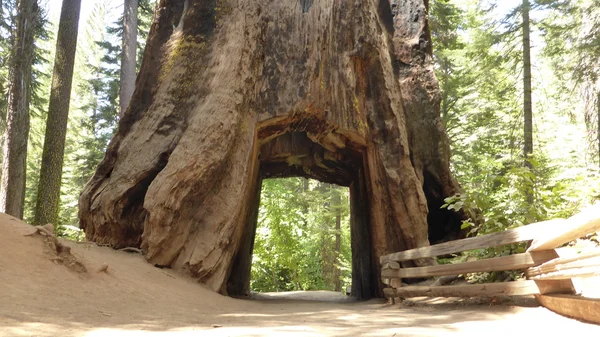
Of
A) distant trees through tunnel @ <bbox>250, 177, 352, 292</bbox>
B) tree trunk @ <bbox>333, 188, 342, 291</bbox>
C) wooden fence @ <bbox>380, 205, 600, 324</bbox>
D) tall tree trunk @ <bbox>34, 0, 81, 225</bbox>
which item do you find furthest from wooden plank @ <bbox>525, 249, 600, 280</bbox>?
tree trunk @ <bbox>333, 188, 342, 291</bbox>

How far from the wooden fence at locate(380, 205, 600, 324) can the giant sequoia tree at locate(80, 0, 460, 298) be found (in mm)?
4374

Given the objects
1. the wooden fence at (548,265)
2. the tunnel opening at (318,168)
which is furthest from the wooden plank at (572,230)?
the tunnel opening at (318,168)

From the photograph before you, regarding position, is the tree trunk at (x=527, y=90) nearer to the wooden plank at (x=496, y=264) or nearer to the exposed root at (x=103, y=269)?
the wooden plank at (x=496, y=264)

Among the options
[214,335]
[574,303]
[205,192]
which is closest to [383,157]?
[205,192]

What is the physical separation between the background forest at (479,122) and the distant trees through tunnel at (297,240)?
0.06m

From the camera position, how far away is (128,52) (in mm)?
16125

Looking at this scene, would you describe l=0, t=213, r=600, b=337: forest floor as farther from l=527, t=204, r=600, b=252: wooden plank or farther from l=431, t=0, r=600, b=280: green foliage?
l=431, t=0, r=600, b=280: green foliage

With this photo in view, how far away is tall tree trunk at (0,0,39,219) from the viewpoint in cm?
1122

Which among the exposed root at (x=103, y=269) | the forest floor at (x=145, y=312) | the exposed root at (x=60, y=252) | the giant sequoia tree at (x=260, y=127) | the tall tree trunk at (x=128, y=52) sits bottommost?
the forest floor at (x=145, y=312)

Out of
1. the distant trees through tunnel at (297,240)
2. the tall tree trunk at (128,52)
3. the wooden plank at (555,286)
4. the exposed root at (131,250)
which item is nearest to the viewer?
the wooden plank at (555,286)

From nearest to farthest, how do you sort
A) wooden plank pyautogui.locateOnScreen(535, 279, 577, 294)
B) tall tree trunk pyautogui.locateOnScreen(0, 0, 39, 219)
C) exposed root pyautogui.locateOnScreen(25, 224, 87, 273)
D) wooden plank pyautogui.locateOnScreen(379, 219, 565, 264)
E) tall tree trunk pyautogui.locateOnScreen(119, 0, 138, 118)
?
1. wooden plank pyautogui.locateOnScreen(535, 279, 577, 294)
2. wooden plank pyautogui.locateOnScreen(379, 219, 565, 264)
3. exposed root pyautogui.locateOnScreen(25, 224, 87, 273)
4. tall tree trunk pyautogui.locateOnScreen(0, 0, 39, 219)
5. tall tree trunk pyautogui.locateOnScreen(119, 0, 138, 118)

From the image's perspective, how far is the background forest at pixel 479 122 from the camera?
515 inches

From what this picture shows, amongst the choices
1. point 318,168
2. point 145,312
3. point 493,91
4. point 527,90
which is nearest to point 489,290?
point 145,312

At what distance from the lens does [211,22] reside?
10.1m
